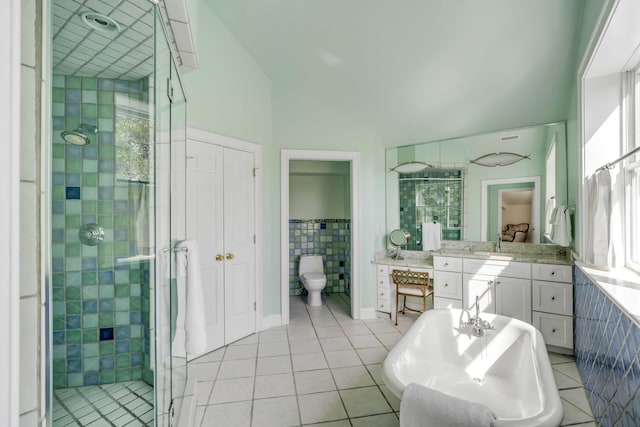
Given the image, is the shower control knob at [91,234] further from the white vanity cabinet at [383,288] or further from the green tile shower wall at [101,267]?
the white vanity cabinet at [383,288]

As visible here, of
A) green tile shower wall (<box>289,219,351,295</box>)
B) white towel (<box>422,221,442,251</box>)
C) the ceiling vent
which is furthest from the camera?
green tile shower wall (<box>289,219,351,295</box>)

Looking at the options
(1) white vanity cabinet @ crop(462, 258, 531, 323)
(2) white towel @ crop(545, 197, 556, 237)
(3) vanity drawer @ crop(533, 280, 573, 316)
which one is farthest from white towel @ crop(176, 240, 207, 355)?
(2) white towel @ crop(545, 197, 556, 237)

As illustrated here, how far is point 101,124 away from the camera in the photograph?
55.0 inches

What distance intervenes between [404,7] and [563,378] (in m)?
3.16

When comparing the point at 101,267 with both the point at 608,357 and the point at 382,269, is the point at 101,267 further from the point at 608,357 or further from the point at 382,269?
the point at 382,269

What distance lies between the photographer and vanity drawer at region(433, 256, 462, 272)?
3.21 meters

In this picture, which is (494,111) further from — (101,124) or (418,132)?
(101,124)

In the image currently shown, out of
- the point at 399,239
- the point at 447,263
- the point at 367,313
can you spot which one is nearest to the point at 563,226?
the point at 447,263

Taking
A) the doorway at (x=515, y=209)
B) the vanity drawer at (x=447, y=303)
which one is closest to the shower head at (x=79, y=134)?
the vanity drawer at (x=447, y=303)

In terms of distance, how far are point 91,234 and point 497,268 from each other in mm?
3297

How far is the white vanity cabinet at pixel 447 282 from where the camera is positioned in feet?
10.5

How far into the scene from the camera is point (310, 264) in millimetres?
4578

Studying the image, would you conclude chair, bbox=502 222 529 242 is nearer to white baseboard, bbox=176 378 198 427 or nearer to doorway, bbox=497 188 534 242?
doorway, bbox=497 188 534 242

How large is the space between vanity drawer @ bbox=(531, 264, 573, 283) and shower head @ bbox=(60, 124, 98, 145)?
3486mm
